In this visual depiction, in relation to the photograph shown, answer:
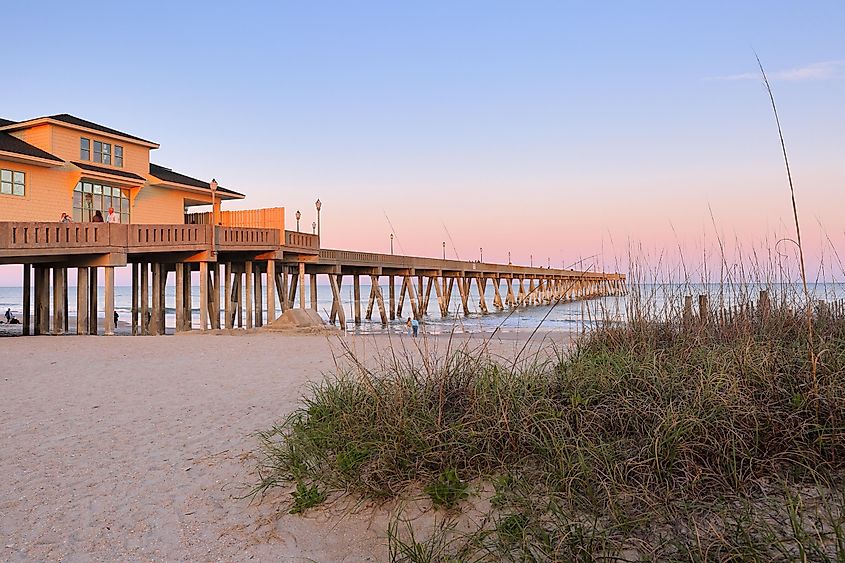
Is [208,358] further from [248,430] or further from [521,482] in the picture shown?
[521,482]

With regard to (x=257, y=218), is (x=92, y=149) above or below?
above

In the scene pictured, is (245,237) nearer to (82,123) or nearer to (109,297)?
(109,297)

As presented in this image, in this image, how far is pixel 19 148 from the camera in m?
20.3

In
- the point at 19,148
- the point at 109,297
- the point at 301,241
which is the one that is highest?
the point at 19,148

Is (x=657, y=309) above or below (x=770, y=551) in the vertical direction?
above

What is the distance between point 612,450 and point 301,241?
20.0m

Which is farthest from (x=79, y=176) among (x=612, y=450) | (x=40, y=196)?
(x=612, y=450)

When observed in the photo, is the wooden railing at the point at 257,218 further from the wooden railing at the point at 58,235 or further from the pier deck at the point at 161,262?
the wooden railing at the point at 58,235

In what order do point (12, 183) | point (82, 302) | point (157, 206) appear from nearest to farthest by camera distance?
point (82, 302)
point (12, 183)
point (157, 206)

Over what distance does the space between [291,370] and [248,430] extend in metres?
4.16

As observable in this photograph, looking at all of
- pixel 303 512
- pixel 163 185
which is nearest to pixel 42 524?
pixel 303 512

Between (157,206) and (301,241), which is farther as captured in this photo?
(157,206)

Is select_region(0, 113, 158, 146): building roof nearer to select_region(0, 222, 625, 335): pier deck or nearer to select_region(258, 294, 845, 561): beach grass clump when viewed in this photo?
select_region(0, 222, 625, 335): pier deck

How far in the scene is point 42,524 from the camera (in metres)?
4.29
